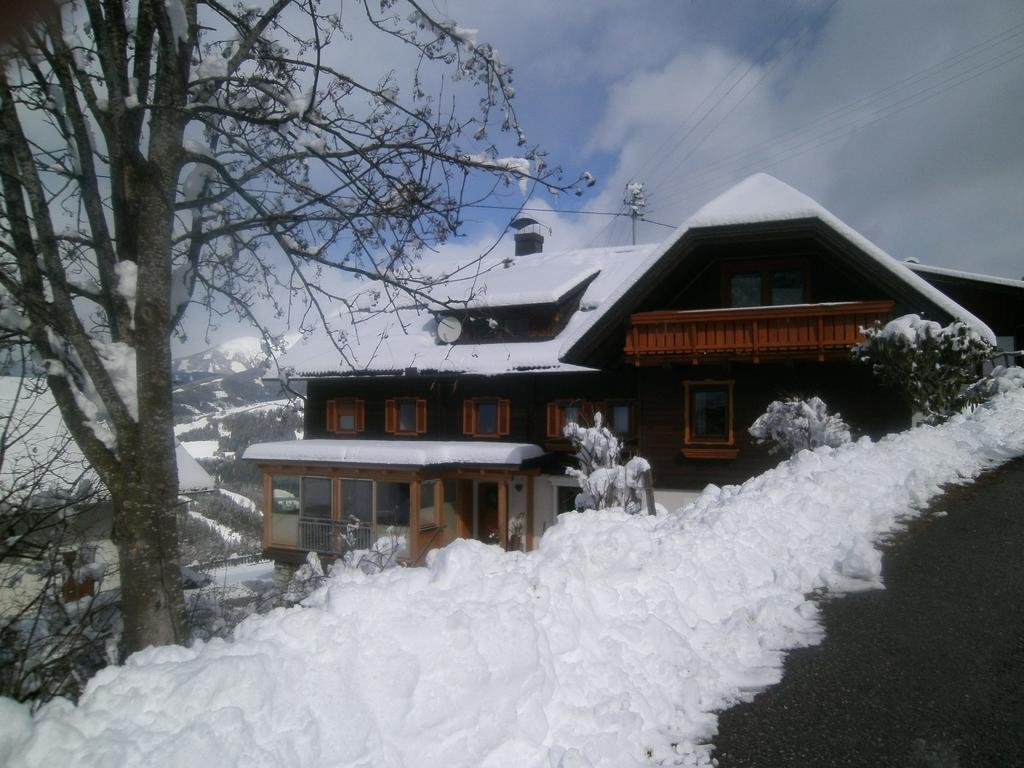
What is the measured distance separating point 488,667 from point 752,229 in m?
12.7

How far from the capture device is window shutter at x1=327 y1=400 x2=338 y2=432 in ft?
70.5

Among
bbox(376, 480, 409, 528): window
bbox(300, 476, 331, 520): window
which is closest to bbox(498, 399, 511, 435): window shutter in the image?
bbox(376, 480, 409, 528): window

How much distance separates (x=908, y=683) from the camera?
12.3ft

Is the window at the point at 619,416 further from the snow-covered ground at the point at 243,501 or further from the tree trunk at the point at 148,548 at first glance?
the snow-covered ground at the point at 243,501

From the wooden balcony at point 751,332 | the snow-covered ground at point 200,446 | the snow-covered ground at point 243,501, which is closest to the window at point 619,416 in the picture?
the wooden balcony at point 751,332

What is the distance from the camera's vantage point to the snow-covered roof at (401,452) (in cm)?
1805

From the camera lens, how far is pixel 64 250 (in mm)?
4723

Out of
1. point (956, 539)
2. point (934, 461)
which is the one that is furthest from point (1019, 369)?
point (956, 539)

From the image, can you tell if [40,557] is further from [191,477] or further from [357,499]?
[357,499]

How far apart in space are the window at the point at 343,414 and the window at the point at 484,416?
3650 millimetres

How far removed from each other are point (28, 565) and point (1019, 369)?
66.2 ft

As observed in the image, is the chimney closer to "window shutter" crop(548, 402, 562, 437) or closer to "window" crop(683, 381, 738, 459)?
"window shutter" crop(548, 402, 562, 437)

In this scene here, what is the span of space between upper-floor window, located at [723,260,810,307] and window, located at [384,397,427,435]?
980 cm

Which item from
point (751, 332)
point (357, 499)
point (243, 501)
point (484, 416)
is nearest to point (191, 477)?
point (357, 499)
